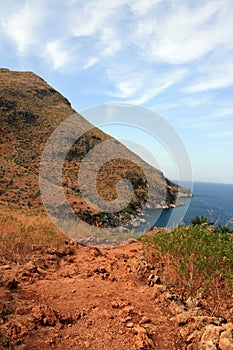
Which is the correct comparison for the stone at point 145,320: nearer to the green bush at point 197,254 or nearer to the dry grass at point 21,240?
the green bush at point 197,254

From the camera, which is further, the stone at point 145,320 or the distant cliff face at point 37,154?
A: the distant cliff face at point 37,154

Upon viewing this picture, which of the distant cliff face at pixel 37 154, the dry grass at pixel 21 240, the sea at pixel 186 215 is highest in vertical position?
the distant cliff face at pixel 37 154

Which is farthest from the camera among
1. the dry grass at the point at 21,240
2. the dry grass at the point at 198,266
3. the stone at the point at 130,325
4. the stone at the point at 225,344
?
the dry grass at the point at 21,240

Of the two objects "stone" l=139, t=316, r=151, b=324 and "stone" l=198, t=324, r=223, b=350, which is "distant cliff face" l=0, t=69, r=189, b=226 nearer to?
"stone" l=139, t=316, r=151, b=324

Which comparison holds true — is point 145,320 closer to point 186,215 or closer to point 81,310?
point 81,310

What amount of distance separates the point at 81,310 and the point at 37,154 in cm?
4603

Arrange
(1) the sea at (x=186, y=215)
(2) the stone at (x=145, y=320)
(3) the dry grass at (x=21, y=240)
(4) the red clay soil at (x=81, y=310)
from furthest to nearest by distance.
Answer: (1) the sea at (x=186, y=215) → (3) the dry grass at (x=21, y=240) → (2) the stone at (x=145, y=320) → (4) the red clay soil at (x=81, y=310)

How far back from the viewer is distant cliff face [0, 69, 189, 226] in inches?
1398

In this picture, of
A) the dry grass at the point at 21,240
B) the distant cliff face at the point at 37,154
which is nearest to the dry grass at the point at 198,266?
the dry grass at the point at 21,240

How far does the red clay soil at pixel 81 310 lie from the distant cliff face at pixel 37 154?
1028 inches

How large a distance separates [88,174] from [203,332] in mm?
42917

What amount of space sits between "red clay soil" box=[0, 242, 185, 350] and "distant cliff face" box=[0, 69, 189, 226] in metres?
26.1

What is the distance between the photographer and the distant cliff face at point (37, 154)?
35.5 metres

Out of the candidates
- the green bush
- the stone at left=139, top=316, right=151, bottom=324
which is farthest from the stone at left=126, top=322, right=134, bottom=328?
the green bush
